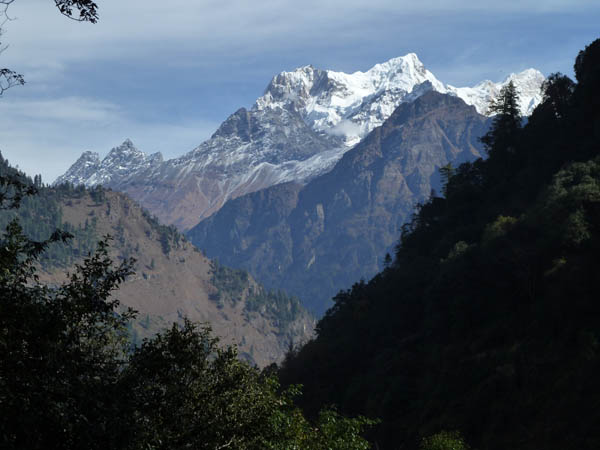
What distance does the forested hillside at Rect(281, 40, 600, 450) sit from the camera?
76.2m

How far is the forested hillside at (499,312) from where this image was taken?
250 feet

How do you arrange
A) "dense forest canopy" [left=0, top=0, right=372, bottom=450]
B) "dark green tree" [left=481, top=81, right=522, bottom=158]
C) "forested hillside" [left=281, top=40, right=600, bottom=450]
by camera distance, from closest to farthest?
"dense forest canopy" [left=0, top=0, right=372, bottom=450] < "forested hillside" [left=281, top=40, right=600, bottom=450] < "dark green tree" [left=481, top=81, right=522, bottom=158]

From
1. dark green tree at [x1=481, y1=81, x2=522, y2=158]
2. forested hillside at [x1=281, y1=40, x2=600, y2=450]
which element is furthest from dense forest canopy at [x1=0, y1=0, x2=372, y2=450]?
dark green tree at [x1=481, y1=81, x2=522, y2=158]

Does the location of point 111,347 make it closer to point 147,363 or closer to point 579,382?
point 147,363

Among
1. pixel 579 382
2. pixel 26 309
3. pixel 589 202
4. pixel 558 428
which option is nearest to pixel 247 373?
pixel 26 309

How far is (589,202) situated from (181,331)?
255ft

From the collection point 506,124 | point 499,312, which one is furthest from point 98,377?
point 506,124

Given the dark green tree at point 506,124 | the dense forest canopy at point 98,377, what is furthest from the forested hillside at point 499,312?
the dense forest canopy at point 98,377

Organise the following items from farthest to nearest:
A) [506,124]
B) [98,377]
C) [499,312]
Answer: [506,124], [499,312], [98,377]

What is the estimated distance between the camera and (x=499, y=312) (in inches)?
3841

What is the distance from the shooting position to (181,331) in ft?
86.4

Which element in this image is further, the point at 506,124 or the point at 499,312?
the point at 506,124

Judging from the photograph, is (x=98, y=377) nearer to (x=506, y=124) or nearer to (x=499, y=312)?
(x=499, y=312)

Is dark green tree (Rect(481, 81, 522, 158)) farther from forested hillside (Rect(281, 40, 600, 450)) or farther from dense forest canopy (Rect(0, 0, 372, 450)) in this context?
dense forest canopy (Rect(0, 0, 372, 450))
